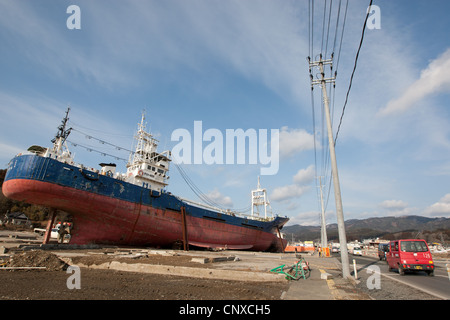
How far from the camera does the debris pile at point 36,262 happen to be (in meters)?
9.05

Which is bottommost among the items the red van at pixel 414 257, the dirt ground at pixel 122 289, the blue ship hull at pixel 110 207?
the dirt ground at pixel 122 289

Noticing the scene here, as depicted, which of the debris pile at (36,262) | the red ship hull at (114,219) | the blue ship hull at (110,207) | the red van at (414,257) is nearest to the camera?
the debris pile at (36,262)

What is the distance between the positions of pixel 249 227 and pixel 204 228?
7.89m

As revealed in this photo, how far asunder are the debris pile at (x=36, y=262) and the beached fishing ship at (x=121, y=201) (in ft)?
29.0

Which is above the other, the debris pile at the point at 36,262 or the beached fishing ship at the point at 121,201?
the beached fishing ship at the point at 121,201

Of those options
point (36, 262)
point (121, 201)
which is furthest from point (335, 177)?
point (121, 201)

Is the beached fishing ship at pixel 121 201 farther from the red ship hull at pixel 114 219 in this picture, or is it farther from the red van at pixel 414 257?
the red van at pixel 414 257

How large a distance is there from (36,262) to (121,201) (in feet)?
35.7

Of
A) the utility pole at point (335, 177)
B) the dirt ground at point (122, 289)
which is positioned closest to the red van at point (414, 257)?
the utility pole at point (335, 177)

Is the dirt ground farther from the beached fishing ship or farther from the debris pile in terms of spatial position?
the beached fishing ship

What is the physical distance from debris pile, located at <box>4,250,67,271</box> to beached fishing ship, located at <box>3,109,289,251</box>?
8.85 m

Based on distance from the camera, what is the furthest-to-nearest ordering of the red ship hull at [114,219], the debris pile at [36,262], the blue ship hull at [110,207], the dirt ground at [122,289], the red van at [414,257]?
the red ship hull at [114,219] → the blue ship hull at [110,207] → the red van at [414,257] → the debris pile at [36,262] → the dirt ground at [122,289]

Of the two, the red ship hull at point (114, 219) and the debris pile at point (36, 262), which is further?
the red ship hull at point (114, 219)
